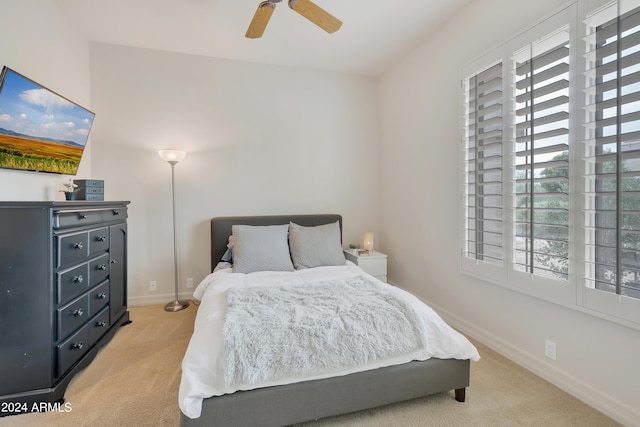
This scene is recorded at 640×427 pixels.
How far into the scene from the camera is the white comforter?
135 cm

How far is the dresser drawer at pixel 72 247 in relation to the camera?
70.9 inches

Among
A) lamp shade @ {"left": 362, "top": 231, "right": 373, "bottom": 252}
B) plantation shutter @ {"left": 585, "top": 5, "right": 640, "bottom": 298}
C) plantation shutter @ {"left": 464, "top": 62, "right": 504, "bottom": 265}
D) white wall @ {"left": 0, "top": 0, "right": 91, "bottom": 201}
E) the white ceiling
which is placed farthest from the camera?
lamp shade @ {"left": 362, "top": 231, "right": 373, "bottom": 252}

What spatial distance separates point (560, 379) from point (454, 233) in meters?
1.31

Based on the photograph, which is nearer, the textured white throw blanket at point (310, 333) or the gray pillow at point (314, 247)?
the textured white throw blanket at point (310, 333)

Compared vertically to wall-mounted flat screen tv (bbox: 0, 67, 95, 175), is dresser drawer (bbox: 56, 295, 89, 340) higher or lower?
lower

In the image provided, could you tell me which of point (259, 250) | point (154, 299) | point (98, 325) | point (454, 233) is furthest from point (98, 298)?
point (454, 233)

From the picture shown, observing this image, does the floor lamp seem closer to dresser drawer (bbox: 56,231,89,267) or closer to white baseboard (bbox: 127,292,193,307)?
white baseboard (bbox: 127,292,193,307)

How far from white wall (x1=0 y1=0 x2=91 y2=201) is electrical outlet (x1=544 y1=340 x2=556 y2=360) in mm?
3885

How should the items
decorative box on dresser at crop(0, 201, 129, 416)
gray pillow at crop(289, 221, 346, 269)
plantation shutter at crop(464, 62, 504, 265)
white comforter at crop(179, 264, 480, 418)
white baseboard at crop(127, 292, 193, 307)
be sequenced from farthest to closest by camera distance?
white baseboard at crop(127, 292, 193, 307), gray pillow at crop(289, 221, 346, 269), plantation shutter at crop(464, 62, 504, 265), decorative box on dresser at crop(0, 201, 129, 416), white comforter at crop(179, 264, 480, 418)

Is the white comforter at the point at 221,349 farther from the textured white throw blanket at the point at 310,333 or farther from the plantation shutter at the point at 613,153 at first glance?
the plantation shutter at the point at 613,153

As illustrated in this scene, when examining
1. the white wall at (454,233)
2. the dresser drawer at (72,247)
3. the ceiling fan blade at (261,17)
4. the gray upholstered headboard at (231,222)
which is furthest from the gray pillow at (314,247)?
the ceiling fan blade at (261,17)

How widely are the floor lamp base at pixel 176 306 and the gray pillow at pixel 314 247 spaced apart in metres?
1.42

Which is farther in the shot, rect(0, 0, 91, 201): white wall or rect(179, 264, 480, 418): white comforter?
rect(0, 0, 91, 201): white wall

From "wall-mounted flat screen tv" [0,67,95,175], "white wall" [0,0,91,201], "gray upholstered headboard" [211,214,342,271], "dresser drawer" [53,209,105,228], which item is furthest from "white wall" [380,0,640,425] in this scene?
"white wall" [0,0,91,201]
